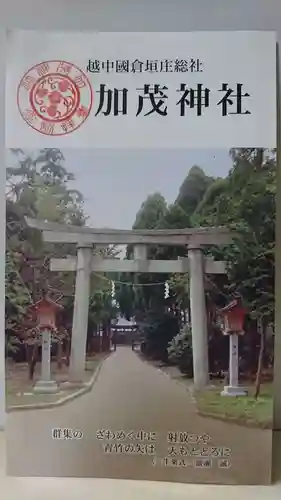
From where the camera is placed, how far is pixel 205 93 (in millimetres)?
731

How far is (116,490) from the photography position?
72cm

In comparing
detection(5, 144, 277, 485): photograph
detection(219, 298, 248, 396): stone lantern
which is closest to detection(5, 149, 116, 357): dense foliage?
detection(5, 144, 277, 485): photograph

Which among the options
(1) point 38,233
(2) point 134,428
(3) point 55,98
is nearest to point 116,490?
(2) point 134,428

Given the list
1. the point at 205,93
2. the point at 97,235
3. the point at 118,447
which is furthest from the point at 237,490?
the point at 205,93

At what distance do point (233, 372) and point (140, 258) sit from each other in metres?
0.16

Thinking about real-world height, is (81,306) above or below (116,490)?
above

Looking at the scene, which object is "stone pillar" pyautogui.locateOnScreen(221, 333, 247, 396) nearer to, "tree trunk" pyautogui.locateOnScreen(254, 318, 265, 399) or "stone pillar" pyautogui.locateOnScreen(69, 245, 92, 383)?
"tree trunk" pyautogui.locateOnScreen(254, 318, 265, 399)

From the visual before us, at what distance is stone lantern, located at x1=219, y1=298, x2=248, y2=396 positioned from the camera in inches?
29.0

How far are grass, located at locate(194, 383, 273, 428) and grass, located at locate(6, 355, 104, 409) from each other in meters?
0.13

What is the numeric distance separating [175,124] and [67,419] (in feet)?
1.15

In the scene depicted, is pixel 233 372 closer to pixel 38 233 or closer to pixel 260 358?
pixel 260 358

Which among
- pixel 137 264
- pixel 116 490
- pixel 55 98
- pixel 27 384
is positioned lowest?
pixel 116 490

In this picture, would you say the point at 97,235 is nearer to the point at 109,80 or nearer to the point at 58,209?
the point at 58,209

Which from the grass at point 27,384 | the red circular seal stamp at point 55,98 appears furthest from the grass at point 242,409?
the red circular seal stamp at point 55,98
